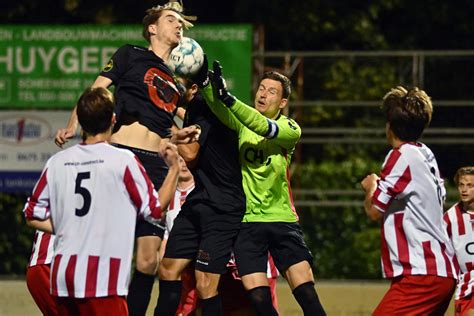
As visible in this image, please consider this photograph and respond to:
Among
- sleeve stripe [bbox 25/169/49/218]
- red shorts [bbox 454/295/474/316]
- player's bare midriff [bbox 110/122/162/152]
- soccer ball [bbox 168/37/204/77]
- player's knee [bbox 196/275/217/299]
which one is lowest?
red shorts [bbox 454/295/474/316]

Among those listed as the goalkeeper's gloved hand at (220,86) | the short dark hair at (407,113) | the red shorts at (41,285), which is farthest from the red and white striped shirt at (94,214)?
the goalkeeper's gloved hand at (220,86)

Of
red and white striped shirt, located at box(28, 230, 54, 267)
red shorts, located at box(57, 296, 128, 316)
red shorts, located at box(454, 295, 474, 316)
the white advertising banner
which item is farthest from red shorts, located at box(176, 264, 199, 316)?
the white advertising banner

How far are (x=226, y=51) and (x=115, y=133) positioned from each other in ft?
15.7

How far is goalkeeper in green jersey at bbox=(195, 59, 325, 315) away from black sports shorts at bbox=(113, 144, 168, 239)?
49cm

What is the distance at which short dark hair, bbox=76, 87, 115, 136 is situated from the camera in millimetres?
6492

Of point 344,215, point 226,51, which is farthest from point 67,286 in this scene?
point 344,215

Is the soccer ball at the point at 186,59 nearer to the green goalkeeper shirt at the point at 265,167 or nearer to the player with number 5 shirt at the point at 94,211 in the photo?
the green goalkeeper shirt at the point at 265,167

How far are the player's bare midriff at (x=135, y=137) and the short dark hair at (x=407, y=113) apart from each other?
69.1 inches

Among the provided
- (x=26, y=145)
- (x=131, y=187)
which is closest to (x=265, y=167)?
(x=131, y=187)

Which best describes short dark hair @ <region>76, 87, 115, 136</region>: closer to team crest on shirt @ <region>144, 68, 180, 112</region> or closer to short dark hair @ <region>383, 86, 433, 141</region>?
short dark hair @ <region>383, 86, 433, 141</region>

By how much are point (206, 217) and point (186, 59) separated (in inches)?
40.1

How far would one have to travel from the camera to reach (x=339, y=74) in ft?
53.5

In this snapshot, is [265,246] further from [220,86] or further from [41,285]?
[41,285]

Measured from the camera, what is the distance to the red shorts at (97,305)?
650cm
